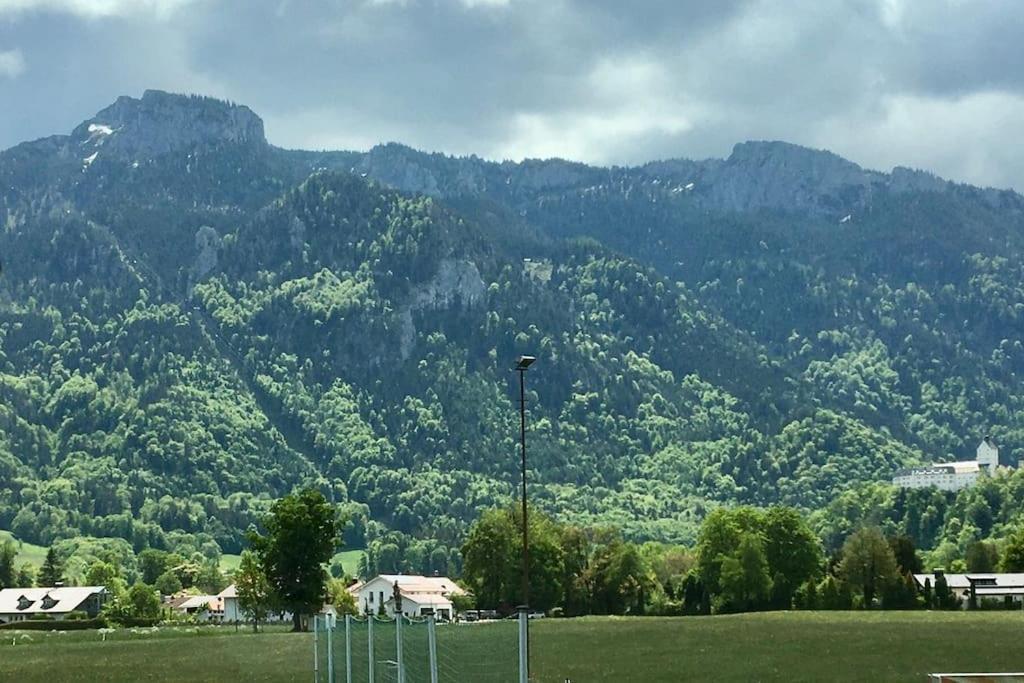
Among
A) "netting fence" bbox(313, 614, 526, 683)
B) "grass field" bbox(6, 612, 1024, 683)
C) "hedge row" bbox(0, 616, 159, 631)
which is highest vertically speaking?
"netting fence" bbox(313, 614, 526, 683)

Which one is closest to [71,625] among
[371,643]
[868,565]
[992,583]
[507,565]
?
[507,565]

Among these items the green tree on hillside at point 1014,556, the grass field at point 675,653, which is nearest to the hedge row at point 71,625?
the grass field at point 675,653

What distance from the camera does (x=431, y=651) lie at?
30.6 meters

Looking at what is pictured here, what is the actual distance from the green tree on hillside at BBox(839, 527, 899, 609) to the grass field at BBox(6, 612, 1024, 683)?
3001 cm

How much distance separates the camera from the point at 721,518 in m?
163

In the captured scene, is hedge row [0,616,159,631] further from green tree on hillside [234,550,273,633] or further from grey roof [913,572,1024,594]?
grey roof [913,572,1024,594]

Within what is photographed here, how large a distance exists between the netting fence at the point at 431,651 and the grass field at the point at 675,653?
19.3 meters

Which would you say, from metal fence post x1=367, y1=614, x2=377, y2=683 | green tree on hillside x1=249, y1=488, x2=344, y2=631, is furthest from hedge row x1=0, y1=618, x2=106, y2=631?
metal fence post x1=367, y1=614, x2=377, y2=683

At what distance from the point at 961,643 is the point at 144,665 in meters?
35.0

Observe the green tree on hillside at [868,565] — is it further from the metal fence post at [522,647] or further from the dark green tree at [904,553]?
the metal fence post at [522,647]

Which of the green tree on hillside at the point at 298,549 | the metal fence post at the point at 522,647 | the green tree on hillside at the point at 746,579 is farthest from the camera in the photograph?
the green tree on hillside at the point at 746,579

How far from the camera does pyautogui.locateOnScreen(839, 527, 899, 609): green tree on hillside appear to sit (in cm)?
13888

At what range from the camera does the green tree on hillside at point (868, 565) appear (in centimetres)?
13888

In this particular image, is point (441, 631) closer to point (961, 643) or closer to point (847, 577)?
point (961, 643)
